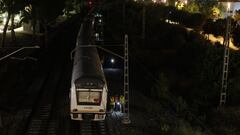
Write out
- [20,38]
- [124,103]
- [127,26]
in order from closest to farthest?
[124,103], [20,38], [127,26]

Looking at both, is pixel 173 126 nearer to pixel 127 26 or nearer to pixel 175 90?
pixel 175 90

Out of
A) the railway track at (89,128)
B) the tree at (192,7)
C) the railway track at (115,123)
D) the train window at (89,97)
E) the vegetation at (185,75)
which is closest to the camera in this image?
the railway track at (89,128)

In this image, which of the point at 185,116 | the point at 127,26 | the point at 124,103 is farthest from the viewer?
the point at 127,26

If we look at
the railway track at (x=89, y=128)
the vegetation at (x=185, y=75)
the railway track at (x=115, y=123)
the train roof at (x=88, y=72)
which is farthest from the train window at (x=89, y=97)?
the vegetation at (x=185, y=75)

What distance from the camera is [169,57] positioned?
48.2m

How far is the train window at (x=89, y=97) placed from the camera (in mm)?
25156

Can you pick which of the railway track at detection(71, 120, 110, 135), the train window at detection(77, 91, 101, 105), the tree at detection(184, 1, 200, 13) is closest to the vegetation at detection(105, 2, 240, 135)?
the railway track at detection(71, 120, 110, 135)

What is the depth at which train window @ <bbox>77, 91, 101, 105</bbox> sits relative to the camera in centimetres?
2516

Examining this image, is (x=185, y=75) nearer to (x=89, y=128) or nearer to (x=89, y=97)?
(x=89, y=128)

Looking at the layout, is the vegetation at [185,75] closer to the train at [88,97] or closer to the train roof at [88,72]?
the train at [88,97]

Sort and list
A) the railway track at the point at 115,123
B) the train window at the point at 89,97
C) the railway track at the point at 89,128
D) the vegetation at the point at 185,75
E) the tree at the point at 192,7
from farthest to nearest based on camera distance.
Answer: the tree at the point at 192,7, the vegetation at the point at 185,75, the railway track at the point at 115,123, the train window at the point at 89,97, the railway track at the point at 89,128

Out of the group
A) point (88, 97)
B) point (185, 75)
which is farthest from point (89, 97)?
point (185, 75)

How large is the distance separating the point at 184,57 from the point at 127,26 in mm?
25932

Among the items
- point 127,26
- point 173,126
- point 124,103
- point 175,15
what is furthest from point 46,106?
point 175,15
